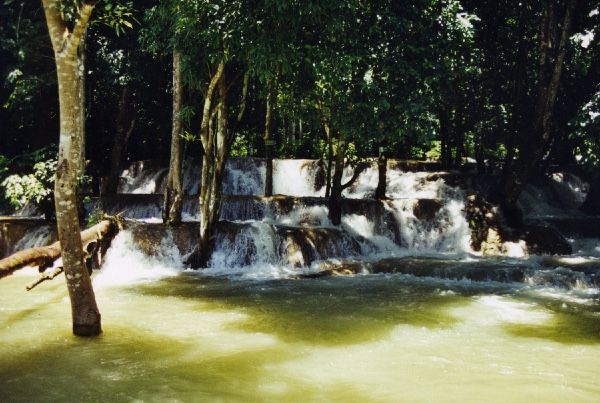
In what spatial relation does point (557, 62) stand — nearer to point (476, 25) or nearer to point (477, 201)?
point (476, 25)

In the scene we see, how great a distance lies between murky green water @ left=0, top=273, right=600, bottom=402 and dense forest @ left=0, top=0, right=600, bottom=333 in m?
0.97

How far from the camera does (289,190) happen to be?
21.3 meters

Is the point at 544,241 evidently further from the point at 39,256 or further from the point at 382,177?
the point at 39,256

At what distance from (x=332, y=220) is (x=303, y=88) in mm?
4004

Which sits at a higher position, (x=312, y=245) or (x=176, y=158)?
(x=176, y=158)

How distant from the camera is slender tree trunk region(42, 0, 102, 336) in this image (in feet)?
18.3

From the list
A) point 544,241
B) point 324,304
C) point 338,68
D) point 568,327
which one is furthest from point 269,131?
point 568,327

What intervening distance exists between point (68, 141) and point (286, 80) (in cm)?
866

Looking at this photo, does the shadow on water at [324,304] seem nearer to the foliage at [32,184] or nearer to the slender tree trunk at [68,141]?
the slender tree trunk at [68,141]

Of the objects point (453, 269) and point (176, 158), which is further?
point (176, 158)

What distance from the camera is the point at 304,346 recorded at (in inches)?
263

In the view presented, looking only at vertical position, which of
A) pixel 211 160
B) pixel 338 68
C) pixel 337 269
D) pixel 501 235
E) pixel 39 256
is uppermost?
pixel 338 68

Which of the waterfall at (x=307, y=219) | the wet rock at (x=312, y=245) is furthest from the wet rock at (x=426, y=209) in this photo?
the wet rock at (x=312, y=245)

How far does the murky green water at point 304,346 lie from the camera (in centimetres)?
519
